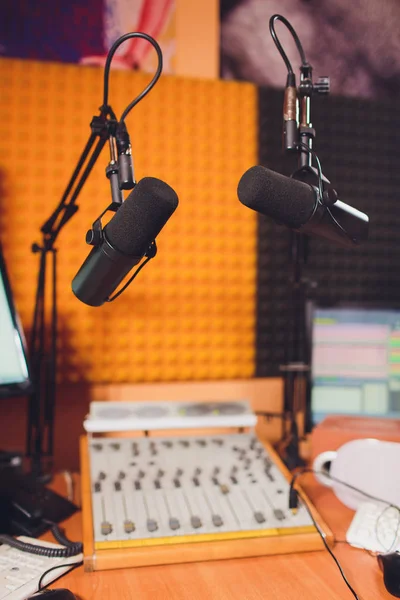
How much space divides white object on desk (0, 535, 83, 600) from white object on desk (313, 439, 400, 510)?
21.6 inches

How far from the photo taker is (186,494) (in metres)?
1.07

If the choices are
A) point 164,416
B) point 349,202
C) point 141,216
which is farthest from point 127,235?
point 349,202

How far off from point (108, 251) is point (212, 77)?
957 mm

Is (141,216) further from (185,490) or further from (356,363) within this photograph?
(356,363)

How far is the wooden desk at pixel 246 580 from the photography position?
852 millimetres

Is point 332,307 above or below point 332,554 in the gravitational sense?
above

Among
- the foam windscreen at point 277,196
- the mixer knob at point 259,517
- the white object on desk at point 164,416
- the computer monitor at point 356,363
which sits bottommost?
the mixer knob at point 259,517

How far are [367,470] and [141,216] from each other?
27.7 inches

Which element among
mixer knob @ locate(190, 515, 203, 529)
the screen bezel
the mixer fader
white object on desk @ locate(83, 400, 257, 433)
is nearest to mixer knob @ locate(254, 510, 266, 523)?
the mixer fader

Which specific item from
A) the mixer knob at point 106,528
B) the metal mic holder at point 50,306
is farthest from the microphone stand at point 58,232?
the mixer knob at point 106,528

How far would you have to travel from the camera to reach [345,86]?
1.69 meters

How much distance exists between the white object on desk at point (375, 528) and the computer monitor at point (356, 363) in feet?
1.16

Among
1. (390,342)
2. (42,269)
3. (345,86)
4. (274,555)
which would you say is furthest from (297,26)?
(274,555)

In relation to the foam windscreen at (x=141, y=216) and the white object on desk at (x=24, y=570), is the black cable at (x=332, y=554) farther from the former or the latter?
the foam windscreen at (x=141, y=216)
